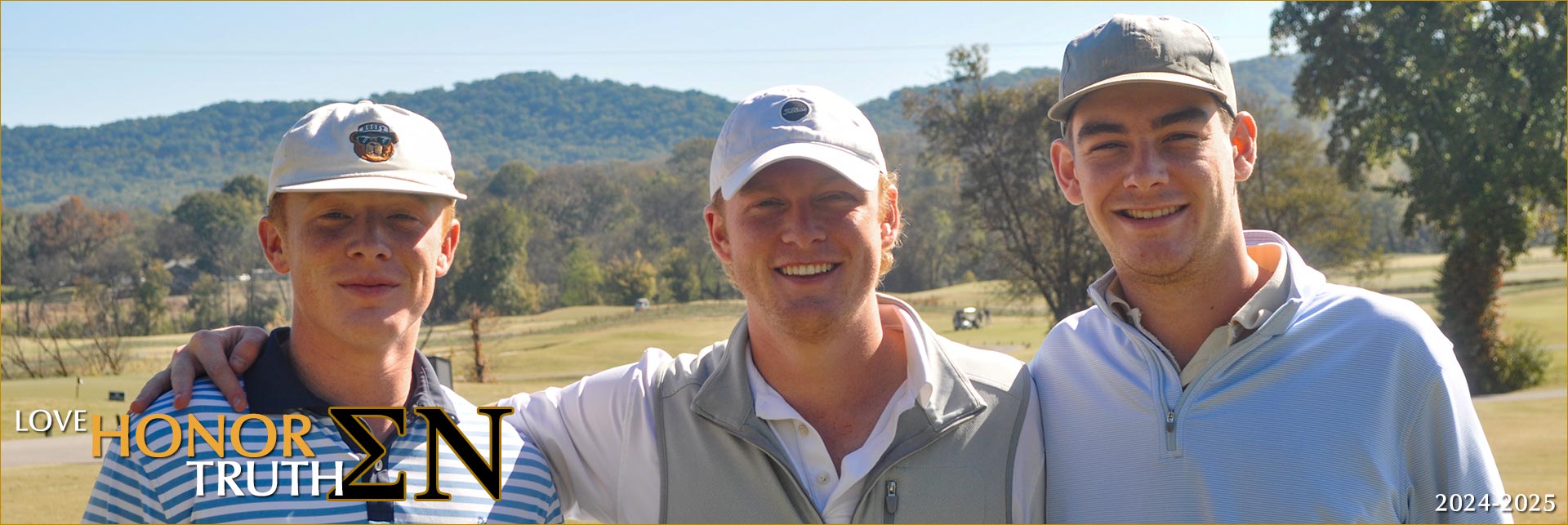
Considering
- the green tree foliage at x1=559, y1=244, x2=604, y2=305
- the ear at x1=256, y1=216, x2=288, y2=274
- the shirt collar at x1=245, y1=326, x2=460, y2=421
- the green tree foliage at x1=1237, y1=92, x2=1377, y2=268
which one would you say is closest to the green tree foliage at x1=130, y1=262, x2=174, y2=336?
the green tree foliage at x1=559, y1=244, x2=604, y2=305

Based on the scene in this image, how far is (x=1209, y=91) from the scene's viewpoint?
354 centimetres

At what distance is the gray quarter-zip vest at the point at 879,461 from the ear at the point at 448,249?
71cm

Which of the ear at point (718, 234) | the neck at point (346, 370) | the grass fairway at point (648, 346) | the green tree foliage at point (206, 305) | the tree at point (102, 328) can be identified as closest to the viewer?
the neck at point (346, 370)

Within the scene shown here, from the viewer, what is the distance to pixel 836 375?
353 cm

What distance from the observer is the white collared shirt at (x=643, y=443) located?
11.0ft

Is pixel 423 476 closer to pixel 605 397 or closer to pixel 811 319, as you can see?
pixel 605 397

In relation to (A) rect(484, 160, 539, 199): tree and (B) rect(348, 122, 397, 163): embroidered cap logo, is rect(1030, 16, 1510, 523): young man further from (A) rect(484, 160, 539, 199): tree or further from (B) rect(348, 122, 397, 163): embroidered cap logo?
(A) rect(484, 160, 539, 199): tree

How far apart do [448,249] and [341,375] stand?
19.4 inches

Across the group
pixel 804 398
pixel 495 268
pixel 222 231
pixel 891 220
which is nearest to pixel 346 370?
pixel 804 398

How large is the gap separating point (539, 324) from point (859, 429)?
4448cm

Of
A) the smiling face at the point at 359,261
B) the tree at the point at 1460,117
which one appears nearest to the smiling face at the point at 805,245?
the smiling face at the point at 359,261

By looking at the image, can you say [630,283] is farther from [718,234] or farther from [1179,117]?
[1179,117]

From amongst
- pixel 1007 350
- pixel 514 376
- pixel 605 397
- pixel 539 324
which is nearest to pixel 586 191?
pixel 539 324

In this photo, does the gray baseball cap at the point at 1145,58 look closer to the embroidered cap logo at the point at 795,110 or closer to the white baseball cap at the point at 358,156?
the embroidered cap logo at the point at 795,110
